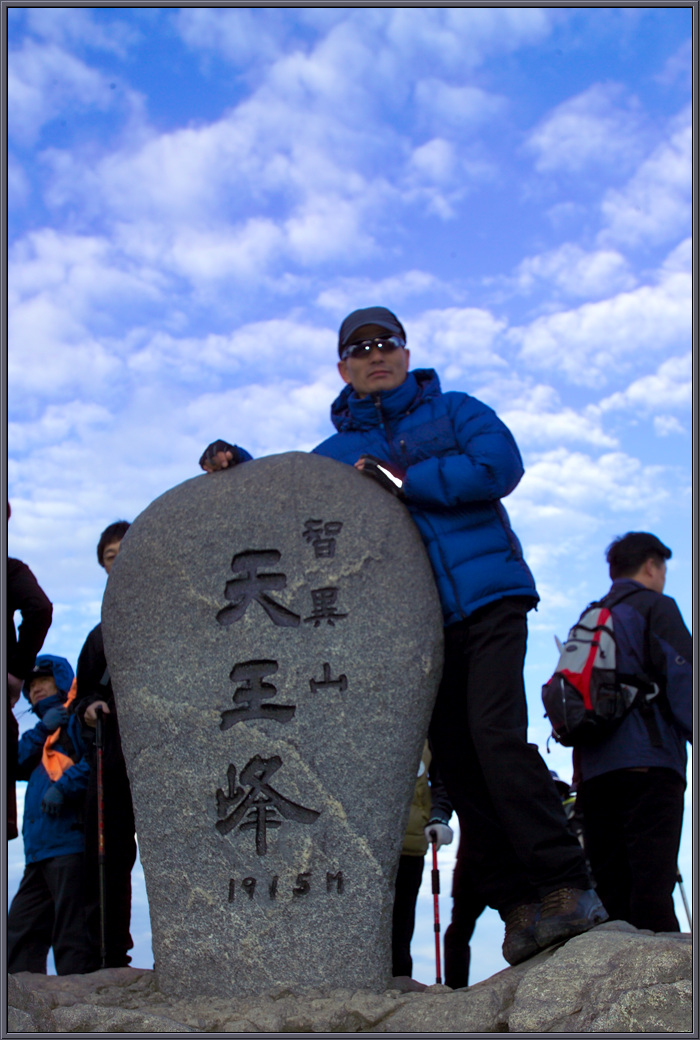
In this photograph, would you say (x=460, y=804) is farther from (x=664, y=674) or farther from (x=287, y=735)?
(x=664, y=674)

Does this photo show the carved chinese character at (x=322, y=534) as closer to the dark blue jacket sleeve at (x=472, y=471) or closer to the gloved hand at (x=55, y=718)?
the dark blue jacket sleeve at (x=472, y=471)

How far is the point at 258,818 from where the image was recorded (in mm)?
4035

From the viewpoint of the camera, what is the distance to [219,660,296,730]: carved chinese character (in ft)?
13.6

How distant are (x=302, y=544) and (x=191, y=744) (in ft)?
3.46

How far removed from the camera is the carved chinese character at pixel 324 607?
4242 millimetres

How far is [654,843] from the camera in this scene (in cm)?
446

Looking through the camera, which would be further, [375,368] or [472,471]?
[375,368]

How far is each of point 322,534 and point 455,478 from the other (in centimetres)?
69

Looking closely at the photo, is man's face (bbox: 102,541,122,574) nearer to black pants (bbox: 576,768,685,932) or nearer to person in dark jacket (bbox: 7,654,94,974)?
person in dark jacket (bbox: 7,654,94,974)

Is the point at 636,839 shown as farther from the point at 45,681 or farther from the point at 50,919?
the point at 45,681

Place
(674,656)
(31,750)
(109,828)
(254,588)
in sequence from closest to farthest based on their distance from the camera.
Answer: (254,588) → (674,656) → (109,828) → (31,750)

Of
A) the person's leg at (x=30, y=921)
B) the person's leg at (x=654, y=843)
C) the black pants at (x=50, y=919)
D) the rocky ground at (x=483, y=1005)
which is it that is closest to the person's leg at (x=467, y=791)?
the rocky ground at (x=483, y=1005)

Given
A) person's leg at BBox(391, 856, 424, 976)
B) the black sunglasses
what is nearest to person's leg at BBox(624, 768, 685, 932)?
person's leg at BBox(391, 856, 424, 976)

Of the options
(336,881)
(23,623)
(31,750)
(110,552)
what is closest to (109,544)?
(110,552)
